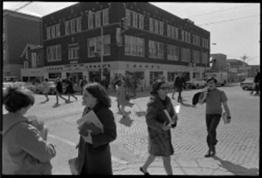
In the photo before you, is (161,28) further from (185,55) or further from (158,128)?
(158,128)

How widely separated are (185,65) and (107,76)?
1967 cm

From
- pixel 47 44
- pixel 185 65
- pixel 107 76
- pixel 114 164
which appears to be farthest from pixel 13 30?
pixel 114 164

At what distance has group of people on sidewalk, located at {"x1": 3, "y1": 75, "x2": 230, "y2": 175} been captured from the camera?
6.48 ft

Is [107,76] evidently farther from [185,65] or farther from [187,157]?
[187,157]

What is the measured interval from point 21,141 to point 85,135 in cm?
66

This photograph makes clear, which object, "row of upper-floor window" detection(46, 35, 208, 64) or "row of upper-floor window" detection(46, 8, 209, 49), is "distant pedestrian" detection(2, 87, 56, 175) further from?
"row of upper-floor window" detection(46, 8, 209, 49)

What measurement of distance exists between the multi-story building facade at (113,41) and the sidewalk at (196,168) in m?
20.3

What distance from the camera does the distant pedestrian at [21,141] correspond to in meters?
1.95

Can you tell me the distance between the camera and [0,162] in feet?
7.52

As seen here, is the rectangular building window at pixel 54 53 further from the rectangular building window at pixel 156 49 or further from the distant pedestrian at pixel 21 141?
the distant pedestrian at pixel 21 141

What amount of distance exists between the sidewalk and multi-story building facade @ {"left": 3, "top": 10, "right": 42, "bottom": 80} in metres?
44.5

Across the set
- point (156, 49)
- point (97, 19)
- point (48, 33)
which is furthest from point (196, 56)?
point (48, 33)

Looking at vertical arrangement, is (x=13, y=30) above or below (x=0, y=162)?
above

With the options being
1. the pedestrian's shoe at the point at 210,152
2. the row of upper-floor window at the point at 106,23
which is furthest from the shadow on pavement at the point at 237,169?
the row of upper-floor window at the point at 106,23
